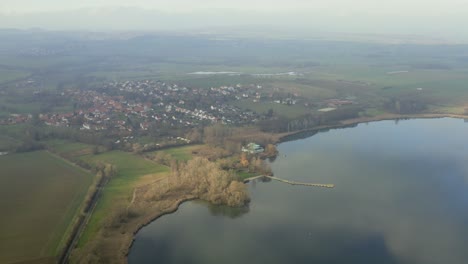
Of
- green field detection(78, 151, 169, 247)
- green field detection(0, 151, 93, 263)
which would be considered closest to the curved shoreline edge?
green field detection(78, 151, 169, 247)

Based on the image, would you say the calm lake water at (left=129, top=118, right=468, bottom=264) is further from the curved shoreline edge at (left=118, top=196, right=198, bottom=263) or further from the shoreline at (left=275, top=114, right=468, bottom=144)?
the shoreline at (left=275, top=114, right=468, bottom=144)

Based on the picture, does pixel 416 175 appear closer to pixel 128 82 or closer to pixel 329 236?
pixel 329 236

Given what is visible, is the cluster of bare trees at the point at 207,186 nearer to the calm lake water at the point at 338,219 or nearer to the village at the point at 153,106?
the calm lake water at the point at 338,219

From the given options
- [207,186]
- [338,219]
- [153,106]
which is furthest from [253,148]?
[153,106]

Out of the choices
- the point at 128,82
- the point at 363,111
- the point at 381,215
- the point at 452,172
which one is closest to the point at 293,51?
the point at 128,82

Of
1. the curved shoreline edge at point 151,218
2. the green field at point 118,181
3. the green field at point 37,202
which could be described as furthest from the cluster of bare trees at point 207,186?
the green field at point 37,202

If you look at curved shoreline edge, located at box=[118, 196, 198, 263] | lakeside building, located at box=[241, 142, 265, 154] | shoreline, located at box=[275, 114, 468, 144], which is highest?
lakeside building, located at box=[241, 142, 265, 154]
